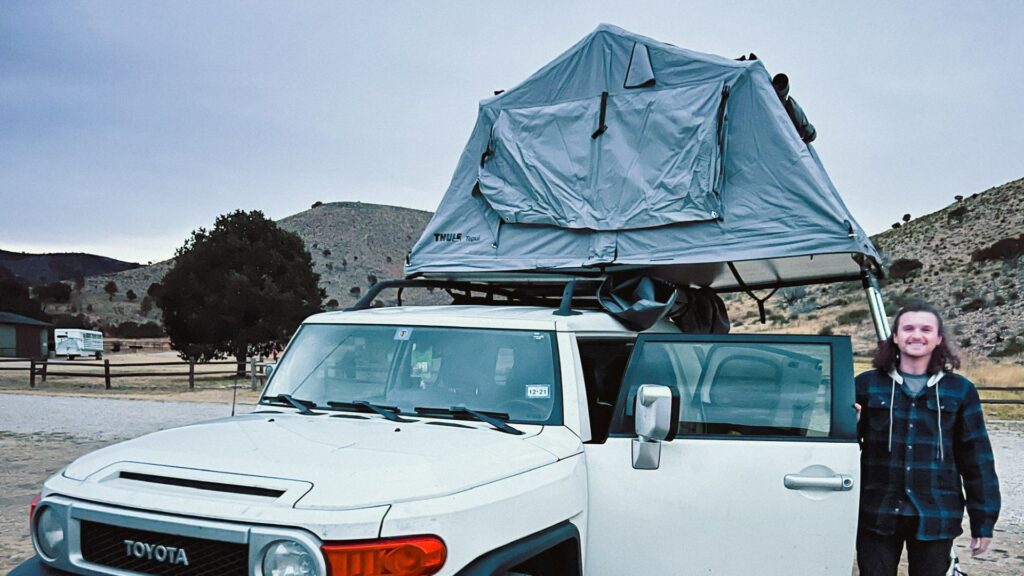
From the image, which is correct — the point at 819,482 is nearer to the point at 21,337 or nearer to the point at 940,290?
the point at 940,290

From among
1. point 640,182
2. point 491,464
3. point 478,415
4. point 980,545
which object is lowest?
point 980,545

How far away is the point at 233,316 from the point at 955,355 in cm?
3592

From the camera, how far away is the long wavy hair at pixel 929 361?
3945mm

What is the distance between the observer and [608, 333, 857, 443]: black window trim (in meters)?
3.96

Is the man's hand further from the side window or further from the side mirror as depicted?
the side mirror

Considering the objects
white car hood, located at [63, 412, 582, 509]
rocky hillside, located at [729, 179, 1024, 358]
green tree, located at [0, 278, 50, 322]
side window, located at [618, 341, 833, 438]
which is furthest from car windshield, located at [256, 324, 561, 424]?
green tree, located at [0, 278, 50, 322]

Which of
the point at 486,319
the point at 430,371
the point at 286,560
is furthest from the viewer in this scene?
the point at 486,319

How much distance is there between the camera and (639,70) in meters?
5.93

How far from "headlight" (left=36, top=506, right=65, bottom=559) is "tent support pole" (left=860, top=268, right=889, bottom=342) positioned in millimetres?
4040

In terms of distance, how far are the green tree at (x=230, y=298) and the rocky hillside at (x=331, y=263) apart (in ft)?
145

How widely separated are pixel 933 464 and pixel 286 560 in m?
2.81

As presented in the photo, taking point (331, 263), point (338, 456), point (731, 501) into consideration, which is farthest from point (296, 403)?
point (331, 263)

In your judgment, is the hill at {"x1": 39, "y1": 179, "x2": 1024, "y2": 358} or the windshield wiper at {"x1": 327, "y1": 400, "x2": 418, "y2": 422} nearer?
the windshield wiper at {"x1": 327, "y1": 400, "x2": 418, "y2": 422}

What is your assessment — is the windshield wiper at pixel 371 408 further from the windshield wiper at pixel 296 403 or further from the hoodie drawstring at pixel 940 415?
the hoodie drawstring at pixel 940 415
